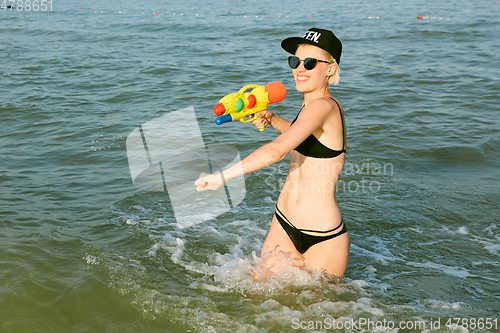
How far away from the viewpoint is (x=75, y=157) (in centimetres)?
780

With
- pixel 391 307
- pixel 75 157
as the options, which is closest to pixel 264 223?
pixel 391 307

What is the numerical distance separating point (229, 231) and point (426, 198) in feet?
9.60

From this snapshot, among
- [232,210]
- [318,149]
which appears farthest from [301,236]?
[232,210]

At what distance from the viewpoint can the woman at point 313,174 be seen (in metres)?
3.49

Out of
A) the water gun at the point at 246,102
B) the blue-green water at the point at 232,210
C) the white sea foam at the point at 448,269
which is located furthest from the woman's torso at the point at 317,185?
the white sea foam at the point at 448,269

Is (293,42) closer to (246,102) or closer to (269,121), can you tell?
(246,102)

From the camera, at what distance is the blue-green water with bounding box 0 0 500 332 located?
4.22 metres

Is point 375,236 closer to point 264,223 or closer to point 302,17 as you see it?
point 264,223

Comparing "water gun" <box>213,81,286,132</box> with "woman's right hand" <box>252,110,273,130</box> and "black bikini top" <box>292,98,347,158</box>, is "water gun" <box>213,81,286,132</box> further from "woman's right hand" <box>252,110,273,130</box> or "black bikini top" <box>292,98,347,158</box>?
"black bikini top" <box>292,98,347,158</box>

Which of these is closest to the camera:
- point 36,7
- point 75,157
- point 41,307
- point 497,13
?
point 41,307

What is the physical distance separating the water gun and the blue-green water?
152 centimetres

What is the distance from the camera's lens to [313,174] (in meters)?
3.67

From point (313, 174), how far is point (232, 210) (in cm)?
303

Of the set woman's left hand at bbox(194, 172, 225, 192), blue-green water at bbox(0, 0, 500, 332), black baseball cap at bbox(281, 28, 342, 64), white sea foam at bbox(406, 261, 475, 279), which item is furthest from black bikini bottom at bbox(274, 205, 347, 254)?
white sea foam at bbox(406, 261, 475, 279)
